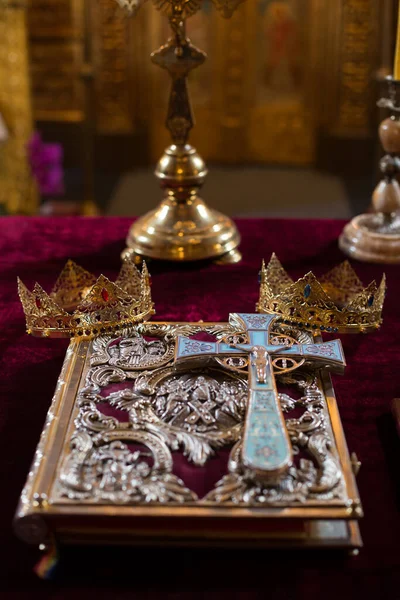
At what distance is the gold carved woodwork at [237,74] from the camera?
334 centimetres

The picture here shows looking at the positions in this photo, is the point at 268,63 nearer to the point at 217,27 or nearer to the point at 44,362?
the point at 217,27

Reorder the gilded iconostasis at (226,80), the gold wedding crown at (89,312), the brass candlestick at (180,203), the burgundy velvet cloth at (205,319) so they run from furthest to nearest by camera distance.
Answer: the gilded iconostasis at (226,80) < the brass candlestick at (180,203) < the gold wedding crown at (89,312) < the burgundy velvet cloth at (205,319)

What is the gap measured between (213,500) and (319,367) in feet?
0.92

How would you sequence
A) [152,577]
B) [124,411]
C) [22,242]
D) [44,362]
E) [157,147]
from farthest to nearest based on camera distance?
[157,147]
[22,242]
[44,362]
[124,411]
[152,577]

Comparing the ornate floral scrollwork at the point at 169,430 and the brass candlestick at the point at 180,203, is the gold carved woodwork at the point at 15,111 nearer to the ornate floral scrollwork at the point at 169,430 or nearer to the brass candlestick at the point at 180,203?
the brass candlestick at the point at 180,203

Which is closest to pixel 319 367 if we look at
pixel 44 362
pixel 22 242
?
pixel 44 362

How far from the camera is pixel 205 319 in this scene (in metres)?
1.18

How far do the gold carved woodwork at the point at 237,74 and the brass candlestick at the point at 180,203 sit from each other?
2.17 metres

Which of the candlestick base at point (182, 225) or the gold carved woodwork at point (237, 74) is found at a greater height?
the gold carved woodwork at point (237, 74)

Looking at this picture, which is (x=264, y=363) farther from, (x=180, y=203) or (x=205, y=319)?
(x=180, y=203)

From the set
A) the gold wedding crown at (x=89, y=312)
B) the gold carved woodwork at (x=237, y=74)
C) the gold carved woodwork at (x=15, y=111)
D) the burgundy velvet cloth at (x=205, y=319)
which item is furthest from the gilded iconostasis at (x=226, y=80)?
the gold wedding crown at (x=89, y=312)

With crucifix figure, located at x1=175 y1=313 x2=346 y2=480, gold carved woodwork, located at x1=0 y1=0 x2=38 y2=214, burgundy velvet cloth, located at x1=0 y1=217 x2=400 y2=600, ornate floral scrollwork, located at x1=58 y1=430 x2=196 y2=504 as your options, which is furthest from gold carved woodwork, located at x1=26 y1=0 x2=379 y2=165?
ornate floral scrollwork, located at x1=58 y1=430 x2=196 y2=504

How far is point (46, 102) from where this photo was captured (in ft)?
11.3

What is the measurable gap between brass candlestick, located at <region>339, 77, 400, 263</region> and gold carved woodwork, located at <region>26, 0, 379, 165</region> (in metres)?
2.15
